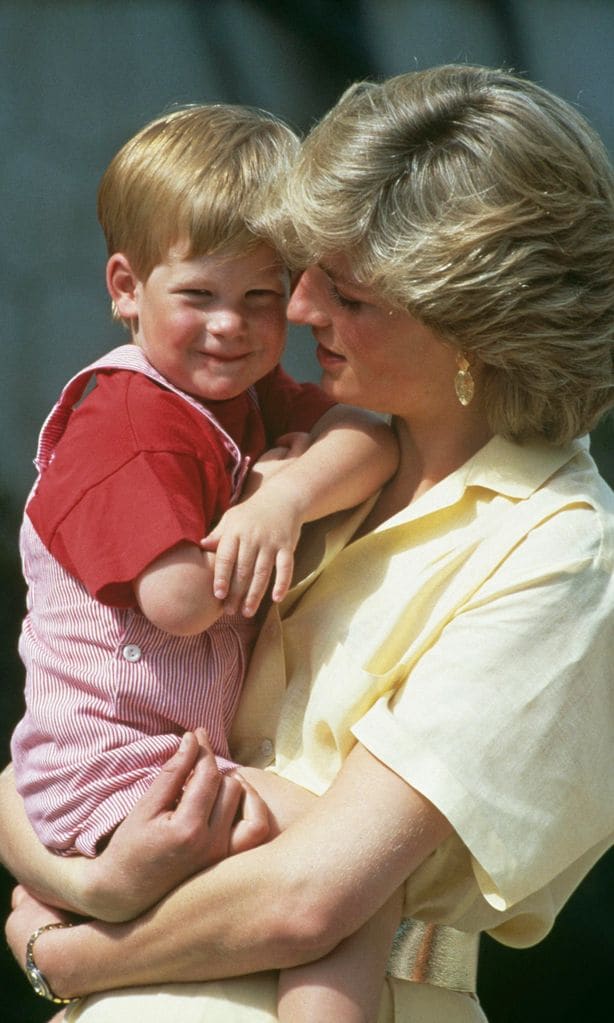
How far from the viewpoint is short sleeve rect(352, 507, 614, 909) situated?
1.98 meters

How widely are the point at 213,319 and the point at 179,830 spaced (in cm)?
77

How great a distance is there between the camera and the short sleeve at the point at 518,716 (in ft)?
6.50

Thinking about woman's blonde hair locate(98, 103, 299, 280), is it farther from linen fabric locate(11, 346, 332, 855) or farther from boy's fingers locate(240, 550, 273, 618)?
boy's fingers locate(240, 550, 273, 618)

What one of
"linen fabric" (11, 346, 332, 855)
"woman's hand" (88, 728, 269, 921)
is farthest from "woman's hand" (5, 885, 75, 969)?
"woman's hand" (88, 728, 269, 921)

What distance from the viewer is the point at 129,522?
204 centimetres

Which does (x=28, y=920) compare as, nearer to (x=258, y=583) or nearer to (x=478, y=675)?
(x=258, y=583)

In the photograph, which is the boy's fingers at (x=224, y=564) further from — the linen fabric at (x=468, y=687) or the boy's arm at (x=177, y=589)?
the linen fabric at (x=468, y=687)

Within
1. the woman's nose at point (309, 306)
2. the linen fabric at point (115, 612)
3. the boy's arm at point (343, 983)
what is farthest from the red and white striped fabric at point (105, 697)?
the boy's arm at point (343, 983)

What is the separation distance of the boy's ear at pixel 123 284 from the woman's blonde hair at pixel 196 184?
21 millimetres

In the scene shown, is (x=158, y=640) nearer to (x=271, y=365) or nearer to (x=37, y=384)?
(x=271, y=365)

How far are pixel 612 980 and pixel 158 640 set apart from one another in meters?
2.53

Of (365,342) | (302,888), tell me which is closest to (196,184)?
(365,342)

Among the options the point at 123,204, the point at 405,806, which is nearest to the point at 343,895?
the point at 405,806

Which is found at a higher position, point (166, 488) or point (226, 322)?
point (226, 322)
